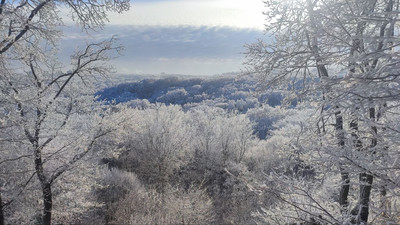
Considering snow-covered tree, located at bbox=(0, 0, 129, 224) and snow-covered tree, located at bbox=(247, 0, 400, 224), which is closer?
snow-covered tree, located at bbox=(247, 0, 400, 224)

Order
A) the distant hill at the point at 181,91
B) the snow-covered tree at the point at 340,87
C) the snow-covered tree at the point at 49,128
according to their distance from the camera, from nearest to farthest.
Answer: the snow-covered tree at the point at 340,87, the snow-covered tree at the point at 49,128, the distant hill at the point at 181,91

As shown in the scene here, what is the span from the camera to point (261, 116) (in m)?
57.3

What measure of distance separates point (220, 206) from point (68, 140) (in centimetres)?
1196

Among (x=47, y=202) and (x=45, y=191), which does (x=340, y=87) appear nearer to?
(x=45, y=191)

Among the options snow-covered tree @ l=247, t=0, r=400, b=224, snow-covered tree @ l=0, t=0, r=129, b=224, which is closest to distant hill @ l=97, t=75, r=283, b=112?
snow-covered tree @ l=0, t=0, r=129, b=224

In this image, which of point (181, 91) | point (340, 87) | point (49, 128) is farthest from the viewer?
point (181, 91)

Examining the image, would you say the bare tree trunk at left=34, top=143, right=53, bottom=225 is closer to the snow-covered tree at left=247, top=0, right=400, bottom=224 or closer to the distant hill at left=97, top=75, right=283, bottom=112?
the snow-covered tree at left=247, top=0, right=400, bottom=224

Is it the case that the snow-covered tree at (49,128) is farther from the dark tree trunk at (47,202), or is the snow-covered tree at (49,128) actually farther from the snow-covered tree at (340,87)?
the snow-covered tree at (340,87)

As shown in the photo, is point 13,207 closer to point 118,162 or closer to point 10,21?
point 10,21

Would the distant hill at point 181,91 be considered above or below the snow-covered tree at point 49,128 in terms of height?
below

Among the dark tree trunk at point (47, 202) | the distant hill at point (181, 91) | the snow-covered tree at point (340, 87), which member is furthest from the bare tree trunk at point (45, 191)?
the distant hill at point (181, 91)

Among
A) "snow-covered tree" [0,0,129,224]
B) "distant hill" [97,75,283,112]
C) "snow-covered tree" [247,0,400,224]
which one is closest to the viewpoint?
"snow-covered tree" [247,0,400,224]

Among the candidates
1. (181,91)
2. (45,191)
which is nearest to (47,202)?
(45,191)

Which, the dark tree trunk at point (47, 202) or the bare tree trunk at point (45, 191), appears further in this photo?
the dark tree trunk at point (47, 202)
